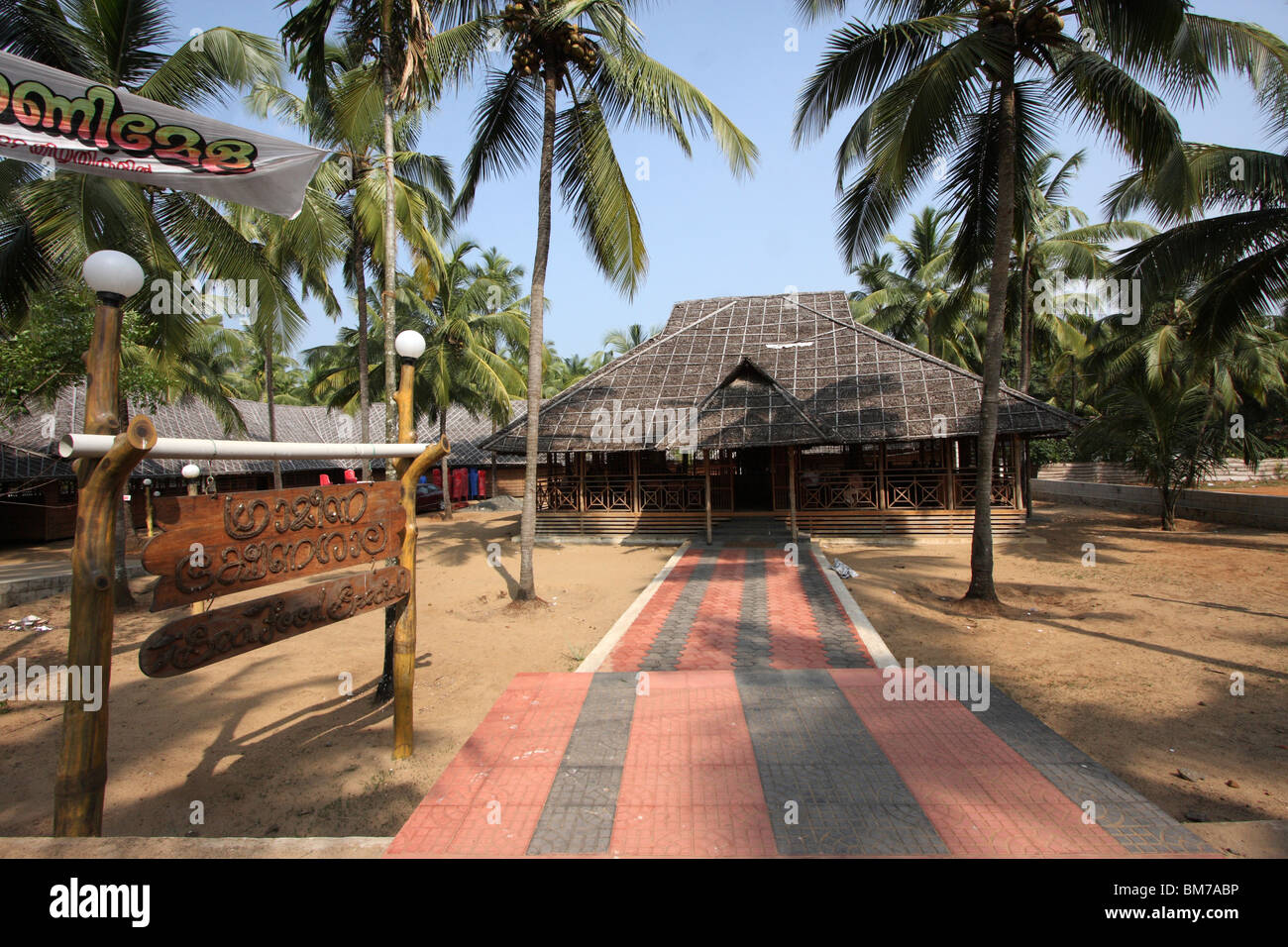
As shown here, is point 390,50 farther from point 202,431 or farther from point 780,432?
point 202,431

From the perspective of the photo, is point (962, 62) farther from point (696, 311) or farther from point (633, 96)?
point (696, 311)

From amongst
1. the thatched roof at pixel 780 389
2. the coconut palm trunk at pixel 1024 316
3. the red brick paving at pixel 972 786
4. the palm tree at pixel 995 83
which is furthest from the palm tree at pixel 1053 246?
the red brick paving at pixel 972 786

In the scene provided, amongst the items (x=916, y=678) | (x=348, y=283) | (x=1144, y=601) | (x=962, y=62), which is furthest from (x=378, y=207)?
(x=1144, y=601)

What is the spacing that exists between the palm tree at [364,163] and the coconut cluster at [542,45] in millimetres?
2196

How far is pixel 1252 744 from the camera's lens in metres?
4.68

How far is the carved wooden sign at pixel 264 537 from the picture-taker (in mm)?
3043

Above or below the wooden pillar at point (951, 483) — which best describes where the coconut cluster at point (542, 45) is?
above

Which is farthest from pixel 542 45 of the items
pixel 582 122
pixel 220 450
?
pixel 220 450

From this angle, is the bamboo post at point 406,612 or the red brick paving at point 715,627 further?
the red brick paving at point 715,627

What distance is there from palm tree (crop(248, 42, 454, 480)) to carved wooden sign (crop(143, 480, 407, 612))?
14.5 ft

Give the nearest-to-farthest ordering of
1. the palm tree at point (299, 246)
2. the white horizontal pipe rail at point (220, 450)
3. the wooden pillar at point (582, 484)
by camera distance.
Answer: the white horizontal pipe rail at point (220, 450) → the palm tree at point (299, 246) → the wooden pillar at point (582, 484)

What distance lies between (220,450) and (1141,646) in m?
8.93

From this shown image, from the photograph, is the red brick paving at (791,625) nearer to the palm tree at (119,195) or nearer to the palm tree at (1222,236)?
the palm tree at (1222,236)
